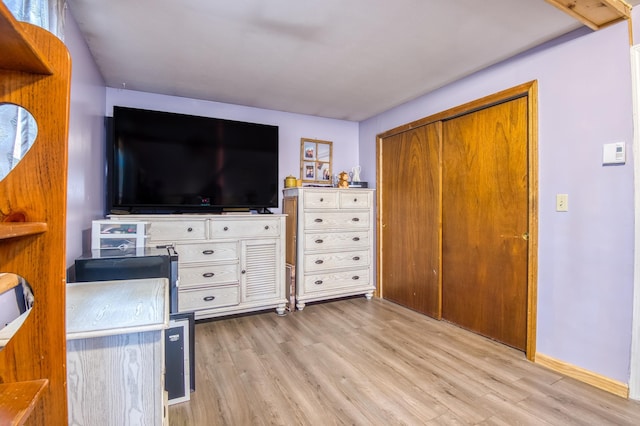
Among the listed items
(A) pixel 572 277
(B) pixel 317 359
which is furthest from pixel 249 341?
(A) pixel 572 277

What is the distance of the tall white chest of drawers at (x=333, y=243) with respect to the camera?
10.8ft

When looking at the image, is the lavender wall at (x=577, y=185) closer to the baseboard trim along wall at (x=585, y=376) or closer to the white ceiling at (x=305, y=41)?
the baseboard trim along wall at (x=585, y=376)

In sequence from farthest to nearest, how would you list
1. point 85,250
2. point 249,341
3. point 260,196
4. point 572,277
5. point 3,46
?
point 260,196, point 249,341, point 85,250, point 572,277, point 3,46

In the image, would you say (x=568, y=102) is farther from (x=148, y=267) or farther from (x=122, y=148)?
(x=122, y=148)

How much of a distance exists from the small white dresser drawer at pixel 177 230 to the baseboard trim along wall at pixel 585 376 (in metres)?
2.73

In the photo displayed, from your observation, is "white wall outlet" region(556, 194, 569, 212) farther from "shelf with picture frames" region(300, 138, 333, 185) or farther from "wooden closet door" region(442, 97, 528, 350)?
"shelf with picture frames" region(300, 138, 333, 185)

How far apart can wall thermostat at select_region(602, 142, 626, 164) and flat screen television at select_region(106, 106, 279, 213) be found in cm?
261

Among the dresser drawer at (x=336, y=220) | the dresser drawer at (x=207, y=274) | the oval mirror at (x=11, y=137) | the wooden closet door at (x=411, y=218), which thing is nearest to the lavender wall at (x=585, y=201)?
the wooden closet door at (x=411, y=218)

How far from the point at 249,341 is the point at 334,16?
2.32 meters

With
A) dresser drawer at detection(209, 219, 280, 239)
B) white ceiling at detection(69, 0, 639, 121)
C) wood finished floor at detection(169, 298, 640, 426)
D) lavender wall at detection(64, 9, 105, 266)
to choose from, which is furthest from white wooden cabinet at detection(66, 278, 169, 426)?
dresser drawer at detection(209, 219, 280, 239)

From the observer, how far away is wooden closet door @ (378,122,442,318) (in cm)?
302

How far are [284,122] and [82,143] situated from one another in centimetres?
205

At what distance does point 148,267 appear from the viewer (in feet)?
5.78

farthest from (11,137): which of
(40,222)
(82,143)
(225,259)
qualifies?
(225,259)
